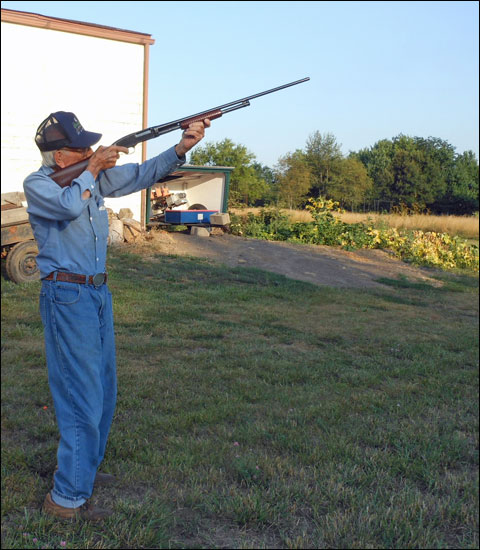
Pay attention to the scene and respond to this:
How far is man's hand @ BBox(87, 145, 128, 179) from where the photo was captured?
8.32 ft

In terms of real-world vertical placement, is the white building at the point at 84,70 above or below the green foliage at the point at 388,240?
above

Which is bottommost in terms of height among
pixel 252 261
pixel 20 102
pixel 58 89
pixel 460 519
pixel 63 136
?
pixel 460 519

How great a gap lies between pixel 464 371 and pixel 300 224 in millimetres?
12761

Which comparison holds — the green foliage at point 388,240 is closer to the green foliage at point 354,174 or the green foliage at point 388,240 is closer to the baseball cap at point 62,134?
the green foliage at point 354,174

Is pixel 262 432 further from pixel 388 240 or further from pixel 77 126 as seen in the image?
pixel 388 240

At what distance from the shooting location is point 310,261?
17688 mm

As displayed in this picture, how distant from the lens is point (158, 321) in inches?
391

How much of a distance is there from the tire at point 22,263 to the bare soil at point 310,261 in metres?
2.96

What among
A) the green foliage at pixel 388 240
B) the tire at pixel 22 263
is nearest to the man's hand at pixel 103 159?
the tire at pixel 22 263

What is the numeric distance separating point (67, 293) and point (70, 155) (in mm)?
729

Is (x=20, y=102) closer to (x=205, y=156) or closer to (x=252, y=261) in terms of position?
(x=205, y=156)

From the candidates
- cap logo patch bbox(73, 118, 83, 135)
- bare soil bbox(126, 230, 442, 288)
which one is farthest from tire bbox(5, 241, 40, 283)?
cap logo patch bbox(73, 118, 83, 135)

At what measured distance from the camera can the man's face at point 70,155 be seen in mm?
2822

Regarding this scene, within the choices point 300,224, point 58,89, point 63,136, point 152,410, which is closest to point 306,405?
point 152,410
